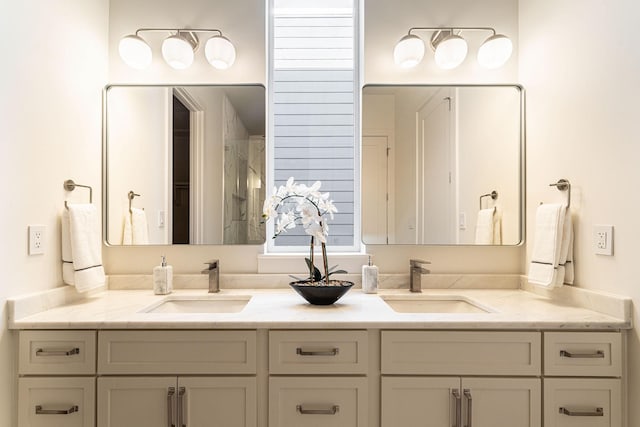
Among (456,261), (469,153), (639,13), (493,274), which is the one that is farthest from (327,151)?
(639,13)

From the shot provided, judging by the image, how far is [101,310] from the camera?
1.64 metres

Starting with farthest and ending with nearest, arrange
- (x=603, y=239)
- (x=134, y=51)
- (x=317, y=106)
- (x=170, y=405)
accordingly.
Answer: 1. (x=317, y=106)
2. (x=134, y=51)
3. (x=603, y=239)
4. (x=170, y=405)

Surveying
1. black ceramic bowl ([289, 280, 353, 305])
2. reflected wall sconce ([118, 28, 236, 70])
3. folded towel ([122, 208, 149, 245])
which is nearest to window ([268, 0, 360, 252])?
reflected wall sconce ([118, 28, 236, 70])

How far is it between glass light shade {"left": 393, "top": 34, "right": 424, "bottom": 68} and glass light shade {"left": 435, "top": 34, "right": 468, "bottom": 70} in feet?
0.32

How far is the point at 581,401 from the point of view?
1459mm

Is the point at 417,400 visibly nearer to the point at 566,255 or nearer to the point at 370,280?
the point at 370,280

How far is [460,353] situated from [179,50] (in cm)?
192

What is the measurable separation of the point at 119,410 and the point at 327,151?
60.4 inches

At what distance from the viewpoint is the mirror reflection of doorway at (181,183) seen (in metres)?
2.10

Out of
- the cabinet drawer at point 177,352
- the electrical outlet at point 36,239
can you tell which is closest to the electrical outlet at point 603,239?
the cabinet drawer at point 177,352

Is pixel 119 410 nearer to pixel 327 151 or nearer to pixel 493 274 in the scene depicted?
pixel 327 151

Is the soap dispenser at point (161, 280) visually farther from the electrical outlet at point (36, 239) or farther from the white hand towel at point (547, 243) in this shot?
the white hand towel at point (547, 243)

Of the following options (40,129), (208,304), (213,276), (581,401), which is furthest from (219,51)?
(581,401)

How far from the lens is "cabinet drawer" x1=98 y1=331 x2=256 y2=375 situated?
4.81ft
